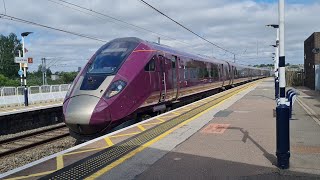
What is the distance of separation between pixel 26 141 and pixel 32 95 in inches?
742

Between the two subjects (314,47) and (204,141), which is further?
(314,47)

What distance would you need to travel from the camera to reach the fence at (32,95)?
2931cm

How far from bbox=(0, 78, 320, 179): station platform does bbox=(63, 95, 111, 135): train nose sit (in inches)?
33.3

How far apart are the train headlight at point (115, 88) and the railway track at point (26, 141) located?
360 cm

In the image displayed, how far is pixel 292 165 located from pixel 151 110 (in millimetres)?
8077

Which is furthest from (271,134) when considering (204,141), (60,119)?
(60,119)

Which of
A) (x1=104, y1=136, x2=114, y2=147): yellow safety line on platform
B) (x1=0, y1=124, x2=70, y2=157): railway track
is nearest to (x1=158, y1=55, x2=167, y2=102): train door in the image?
(x1=0, y1=124, x2=70, y2=157): railway track

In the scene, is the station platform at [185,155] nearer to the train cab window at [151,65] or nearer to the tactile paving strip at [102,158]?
the tactile paving strip at [102,158]

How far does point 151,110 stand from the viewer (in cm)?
1440

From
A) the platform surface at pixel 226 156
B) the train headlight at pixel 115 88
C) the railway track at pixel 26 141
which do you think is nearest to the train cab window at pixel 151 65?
the train headlight at pixel 115 88

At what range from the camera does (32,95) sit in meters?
32.4

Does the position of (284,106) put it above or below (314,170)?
above

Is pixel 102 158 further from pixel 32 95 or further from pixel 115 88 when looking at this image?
pixel 32 95

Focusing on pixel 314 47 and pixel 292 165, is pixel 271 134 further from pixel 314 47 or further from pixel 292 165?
pixel 314 47
